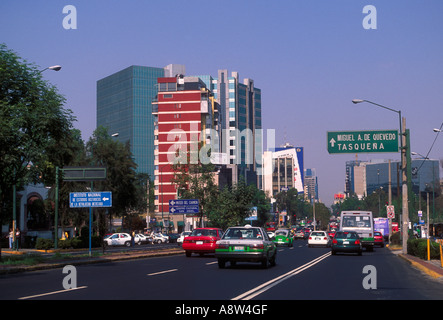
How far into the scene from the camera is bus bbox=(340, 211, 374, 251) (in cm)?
4650

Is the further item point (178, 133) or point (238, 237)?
point (178, 133)

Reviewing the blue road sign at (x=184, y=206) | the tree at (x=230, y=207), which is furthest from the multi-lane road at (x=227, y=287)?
the tree at (x=230, y=207)

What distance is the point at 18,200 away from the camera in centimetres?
6581

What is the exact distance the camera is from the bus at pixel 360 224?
46.5 metres

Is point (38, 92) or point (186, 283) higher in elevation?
point (38, 92)

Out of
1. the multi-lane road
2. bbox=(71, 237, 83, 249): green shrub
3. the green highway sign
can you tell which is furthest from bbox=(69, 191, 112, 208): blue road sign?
bbox=(71, 237, 83, 249): green shrub

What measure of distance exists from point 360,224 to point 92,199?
21796mm

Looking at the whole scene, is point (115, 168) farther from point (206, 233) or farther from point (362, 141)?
point (362, 141)

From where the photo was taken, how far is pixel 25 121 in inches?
981

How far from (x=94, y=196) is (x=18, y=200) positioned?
32.5 m

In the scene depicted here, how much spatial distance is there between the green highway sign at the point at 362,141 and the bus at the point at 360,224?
11.6m

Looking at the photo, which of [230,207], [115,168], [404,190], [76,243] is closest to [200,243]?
[404,190]
